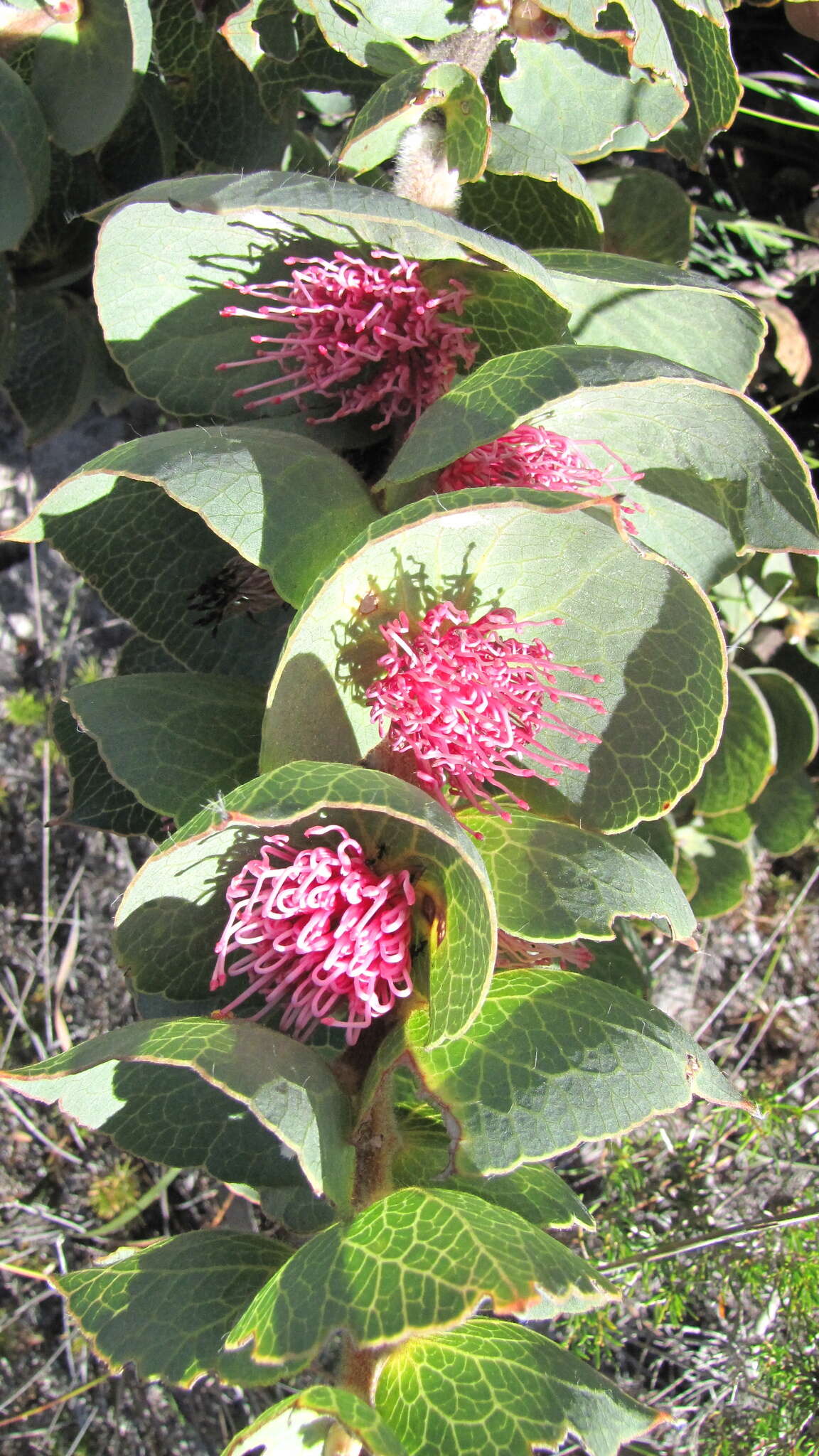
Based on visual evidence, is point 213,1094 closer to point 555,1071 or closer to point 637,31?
point 555,1071

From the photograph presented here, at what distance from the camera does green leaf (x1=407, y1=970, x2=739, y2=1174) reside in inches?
40.9

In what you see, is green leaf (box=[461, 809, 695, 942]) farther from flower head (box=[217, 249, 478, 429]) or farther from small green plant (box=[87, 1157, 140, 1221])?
small green plant (box=[87, 1157, 140, 1221])

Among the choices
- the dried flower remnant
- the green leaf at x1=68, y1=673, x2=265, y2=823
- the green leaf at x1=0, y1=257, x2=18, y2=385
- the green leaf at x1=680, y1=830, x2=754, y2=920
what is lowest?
the green leaf at x1=680, y1=830, x2=754, y2=920

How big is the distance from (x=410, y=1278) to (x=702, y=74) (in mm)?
1561

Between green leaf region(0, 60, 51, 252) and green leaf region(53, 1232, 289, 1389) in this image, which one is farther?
green leaf region(0, 60, 51, 252)

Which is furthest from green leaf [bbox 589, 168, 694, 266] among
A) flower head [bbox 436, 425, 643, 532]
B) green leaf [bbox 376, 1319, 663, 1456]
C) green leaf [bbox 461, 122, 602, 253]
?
green leaf [bbox 376, 1319, 663, 1456]

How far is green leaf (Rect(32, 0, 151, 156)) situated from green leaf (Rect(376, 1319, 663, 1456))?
66.6 inches

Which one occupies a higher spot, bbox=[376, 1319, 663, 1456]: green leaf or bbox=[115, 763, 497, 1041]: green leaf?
bbox=[115, 763, 497, 1041]: green leaf

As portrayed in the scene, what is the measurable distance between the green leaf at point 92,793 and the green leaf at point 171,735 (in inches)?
7.5

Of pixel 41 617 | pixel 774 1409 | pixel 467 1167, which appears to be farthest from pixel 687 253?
pixel 774 1409

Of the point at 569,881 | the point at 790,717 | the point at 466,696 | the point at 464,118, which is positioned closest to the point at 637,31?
the point at 464,118

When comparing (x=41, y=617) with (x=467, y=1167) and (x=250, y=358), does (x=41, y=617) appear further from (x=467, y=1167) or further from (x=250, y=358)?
(x=467, y=1167)

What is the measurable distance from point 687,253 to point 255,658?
42.5 inches

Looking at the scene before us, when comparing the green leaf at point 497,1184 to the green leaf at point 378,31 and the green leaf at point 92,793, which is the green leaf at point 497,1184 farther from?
the green leaf at point 378,31
